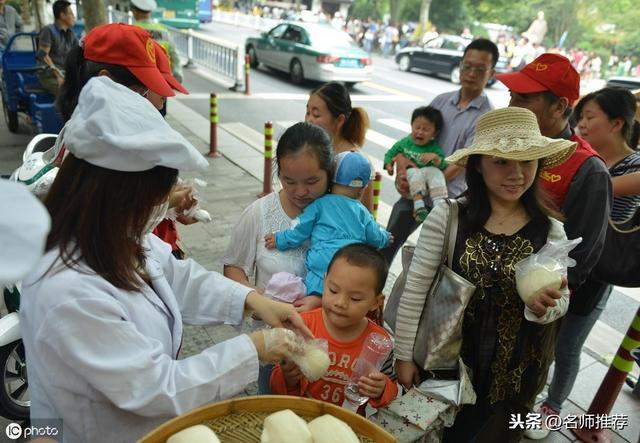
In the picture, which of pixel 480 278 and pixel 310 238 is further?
pixel 310 238

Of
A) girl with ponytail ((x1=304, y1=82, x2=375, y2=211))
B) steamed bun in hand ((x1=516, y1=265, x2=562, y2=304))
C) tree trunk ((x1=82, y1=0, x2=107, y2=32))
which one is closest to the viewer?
steamed bun in hand ((x1=516, y1=265, x2=562, y2=304))

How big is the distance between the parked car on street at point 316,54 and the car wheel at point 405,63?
640cm

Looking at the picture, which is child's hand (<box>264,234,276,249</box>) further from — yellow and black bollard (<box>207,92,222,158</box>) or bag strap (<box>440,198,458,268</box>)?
yellow and black bollard (<box>207,92,222,158</box>)

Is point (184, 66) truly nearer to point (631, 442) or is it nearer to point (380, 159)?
point (380, 159)

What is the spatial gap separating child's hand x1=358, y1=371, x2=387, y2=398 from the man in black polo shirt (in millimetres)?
6455

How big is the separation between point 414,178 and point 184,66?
1345cm

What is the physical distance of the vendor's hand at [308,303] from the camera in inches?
83.2

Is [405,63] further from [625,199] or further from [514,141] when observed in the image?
[514,141]

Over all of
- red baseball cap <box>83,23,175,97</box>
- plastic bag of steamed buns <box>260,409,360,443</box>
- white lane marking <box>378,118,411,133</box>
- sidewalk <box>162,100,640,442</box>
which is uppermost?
red baseball cap <box>83,23,175,97</box>

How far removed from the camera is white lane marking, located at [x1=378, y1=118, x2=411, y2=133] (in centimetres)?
1038

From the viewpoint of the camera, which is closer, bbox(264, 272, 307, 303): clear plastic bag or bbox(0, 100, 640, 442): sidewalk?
bbox(264, 272, 307, 303): clear plastic bag

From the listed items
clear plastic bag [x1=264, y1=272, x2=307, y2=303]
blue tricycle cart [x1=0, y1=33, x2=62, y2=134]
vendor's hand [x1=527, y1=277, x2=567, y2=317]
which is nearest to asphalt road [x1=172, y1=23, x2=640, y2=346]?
vendor's hand [x1=527, y1=277, x2=567, y2=317]

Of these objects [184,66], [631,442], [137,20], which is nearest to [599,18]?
[184,66]

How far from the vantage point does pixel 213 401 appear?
142 centimetres
